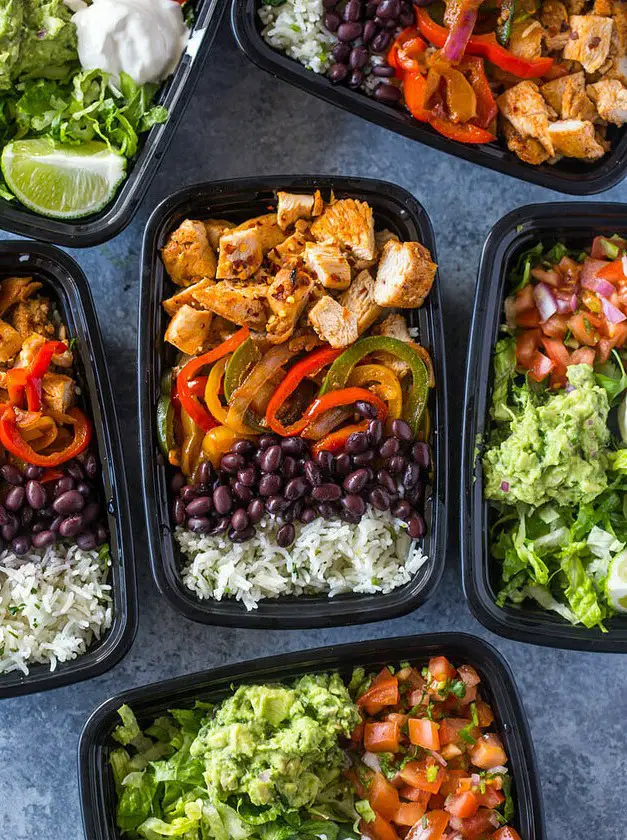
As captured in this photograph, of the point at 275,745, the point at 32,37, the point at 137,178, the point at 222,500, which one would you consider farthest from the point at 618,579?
the point at 32,37

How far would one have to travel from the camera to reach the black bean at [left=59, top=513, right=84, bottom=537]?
2.90 m

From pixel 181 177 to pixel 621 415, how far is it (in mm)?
1975

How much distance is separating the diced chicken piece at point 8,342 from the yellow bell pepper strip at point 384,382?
3.88 ft

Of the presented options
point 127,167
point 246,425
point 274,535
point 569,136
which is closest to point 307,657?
point 274,535

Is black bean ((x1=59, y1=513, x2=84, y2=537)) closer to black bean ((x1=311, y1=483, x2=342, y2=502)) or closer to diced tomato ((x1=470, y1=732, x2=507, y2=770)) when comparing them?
black bean ((x1=311, y1=483, x2=342, y2=502))

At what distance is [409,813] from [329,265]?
1927 mm

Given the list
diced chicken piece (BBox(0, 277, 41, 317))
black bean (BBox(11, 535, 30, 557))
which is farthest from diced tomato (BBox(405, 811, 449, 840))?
diced chicken piece (BBox(0, 277, 41, 317))

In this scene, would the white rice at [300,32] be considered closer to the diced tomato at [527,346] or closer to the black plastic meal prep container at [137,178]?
the black plastic meal prep container at [137,178]

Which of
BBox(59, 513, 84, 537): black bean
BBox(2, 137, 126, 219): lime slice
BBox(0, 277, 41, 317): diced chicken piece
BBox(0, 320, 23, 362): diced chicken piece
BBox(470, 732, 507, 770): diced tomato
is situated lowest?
BBox(470, 732, 507, 770): diced tomato

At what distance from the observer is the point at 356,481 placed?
293 centimetres

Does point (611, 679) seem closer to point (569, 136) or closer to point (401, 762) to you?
point (401, 762)

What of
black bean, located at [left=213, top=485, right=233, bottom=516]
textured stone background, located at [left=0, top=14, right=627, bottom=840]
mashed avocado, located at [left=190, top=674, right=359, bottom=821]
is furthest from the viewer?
textured stone background, located at [left=0, top=14, right=627, bottom=840]

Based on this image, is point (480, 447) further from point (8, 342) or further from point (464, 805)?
point (8, 342)

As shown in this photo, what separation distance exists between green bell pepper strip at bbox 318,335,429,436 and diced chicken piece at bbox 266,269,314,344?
0.22m
